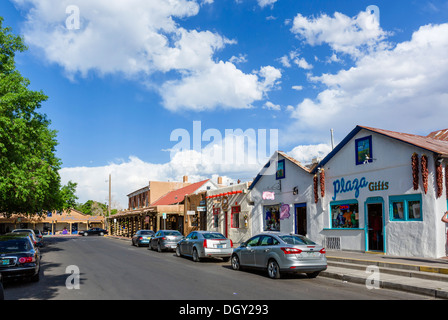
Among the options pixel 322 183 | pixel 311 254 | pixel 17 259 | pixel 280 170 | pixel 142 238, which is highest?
pixel 280 170

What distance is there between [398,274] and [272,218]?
1268 cm

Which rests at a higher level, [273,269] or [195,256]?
[273,269]

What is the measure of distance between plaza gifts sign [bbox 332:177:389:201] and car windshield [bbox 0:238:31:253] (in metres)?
13.8

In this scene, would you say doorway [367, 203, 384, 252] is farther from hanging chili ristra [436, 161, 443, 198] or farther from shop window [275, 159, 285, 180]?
shop window [275, 159, 285, 180]

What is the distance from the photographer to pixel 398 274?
12.1 meters

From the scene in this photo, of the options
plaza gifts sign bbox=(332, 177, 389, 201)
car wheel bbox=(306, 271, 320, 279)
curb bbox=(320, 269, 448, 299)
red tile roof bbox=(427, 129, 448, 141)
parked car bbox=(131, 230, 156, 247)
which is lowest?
parked car bbox=(131, 230, 156, 247)

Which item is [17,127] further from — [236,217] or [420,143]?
[420,143]

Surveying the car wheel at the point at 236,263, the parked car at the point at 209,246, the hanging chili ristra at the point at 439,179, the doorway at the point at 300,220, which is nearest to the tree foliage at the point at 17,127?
the parked car at the point at 209,246

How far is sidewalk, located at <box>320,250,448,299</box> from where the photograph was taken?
9867mm

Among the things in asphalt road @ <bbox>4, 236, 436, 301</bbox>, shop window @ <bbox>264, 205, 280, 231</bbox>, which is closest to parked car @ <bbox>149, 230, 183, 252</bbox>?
shop window @ <bbox>264, 205, 280, 231</bbox>

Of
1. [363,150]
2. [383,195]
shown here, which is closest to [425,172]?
[383,195]

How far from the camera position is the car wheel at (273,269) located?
11883 millimetres

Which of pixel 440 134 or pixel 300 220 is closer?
pixel 440 134

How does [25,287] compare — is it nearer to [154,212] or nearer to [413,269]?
[413,269]
